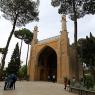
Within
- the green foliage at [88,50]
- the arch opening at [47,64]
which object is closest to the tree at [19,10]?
A: the green foliage at [88,50]

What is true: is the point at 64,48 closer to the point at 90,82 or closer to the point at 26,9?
the point at 26,9

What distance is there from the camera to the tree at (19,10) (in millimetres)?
19625

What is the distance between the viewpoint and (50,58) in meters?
46.4

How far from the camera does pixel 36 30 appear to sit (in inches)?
1784

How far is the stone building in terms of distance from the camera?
3556 centimetres

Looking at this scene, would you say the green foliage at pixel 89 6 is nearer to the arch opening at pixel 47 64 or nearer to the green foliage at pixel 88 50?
the green foliage at pixel 88 50

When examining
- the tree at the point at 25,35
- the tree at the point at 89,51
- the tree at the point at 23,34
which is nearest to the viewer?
the tree at the point at 89,51

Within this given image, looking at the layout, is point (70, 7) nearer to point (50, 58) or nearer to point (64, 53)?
point (64, 53)

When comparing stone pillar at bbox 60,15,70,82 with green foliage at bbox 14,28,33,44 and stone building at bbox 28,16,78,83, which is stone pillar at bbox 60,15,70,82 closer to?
stone building at bbox 28,16,78,83

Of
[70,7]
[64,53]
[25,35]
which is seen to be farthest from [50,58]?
[70,7]

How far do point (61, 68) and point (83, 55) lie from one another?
6.33m

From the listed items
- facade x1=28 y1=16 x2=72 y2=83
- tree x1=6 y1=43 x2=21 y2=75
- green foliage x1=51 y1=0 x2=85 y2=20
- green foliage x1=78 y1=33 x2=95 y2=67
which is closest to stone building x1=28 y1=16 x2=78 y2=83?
facade x1=28 y1=16 x2=72 y2=83

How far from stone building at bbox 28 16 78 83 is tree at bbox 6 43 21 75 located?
2.93m

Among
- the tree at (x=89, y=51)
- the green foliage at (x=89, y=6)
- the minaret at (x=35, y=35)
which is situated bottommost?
the tree at (x=89, y=51)
